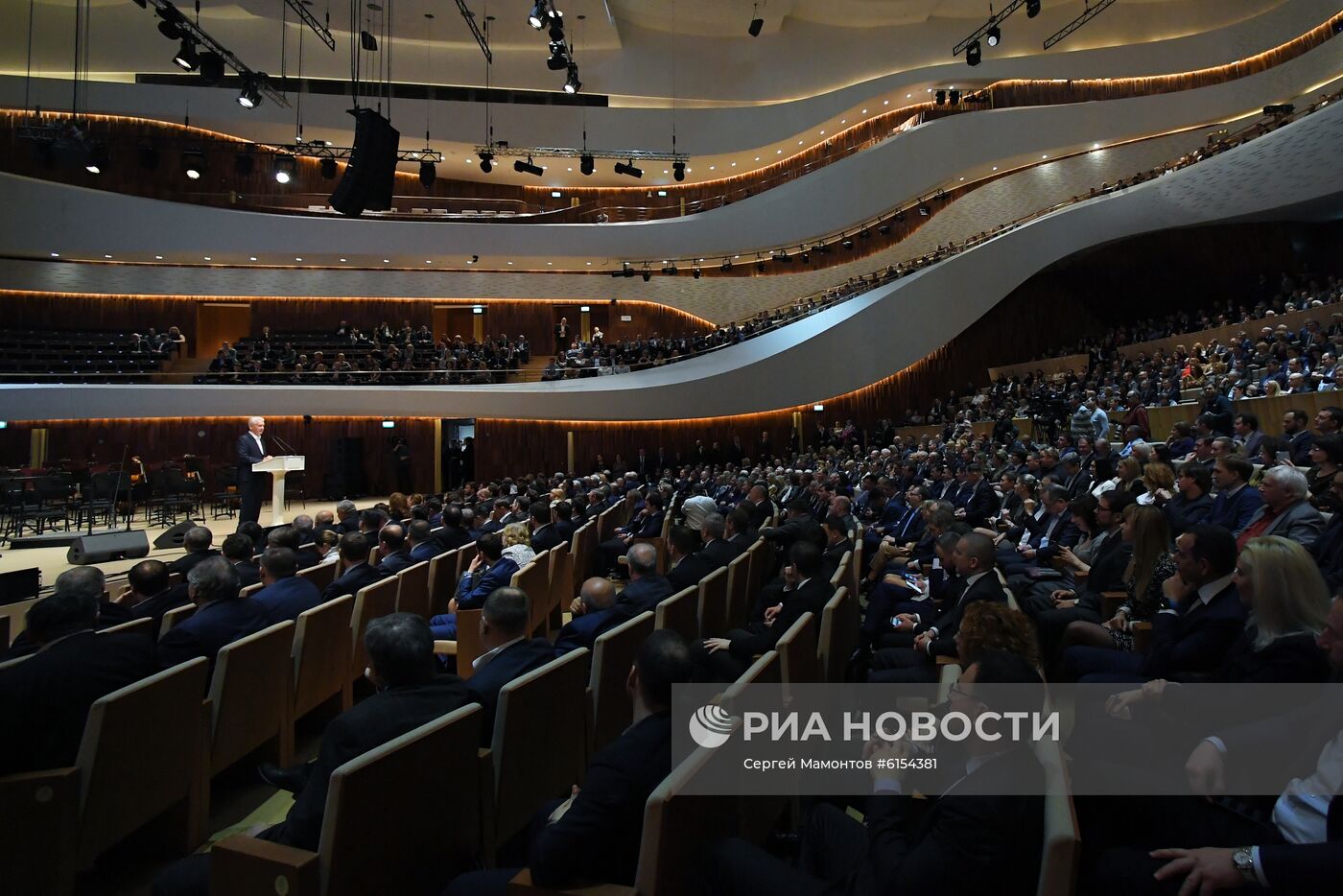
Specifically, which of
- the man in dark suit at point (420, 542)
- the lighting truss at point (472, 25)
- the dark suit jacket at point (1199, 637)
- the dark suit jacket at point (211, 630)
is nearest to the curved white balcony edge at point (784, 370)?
the lighting truss at point (472, 25)

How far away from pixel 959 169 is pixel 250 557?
641 inches

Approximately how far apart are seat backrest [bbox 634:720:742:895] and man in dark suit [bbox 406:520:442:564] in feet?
11.9

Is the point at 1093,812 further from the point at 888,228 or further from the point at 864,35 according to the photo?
the point at 864,35

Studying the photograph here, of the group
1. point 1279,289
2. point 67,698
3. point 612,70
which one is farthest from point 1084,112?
point 67,698

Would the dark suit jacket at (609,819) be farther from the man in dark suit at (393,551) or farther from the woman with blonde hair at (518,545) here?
the man in dark suit at (393,551)

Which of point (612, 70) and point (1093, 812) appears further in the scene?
point (612, 70)

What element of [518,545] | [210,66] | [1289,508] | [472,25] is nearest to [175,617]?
[518,545]

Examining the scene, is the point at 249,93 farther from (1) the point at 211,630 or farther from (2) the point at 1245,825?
(2) the point at 1245,825

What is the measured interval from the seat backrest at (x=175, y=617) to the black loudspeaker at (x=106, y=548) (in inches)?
168

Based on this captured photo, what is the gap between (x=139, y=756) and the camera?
6.70 ft

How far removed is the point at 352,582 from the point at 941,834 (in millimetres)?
3220

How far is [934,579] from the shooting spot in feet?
11.8

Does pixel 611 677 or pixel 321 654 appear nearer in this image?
pixel 611 677

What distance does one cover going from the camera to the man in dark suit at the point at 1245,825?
4.05 ft
